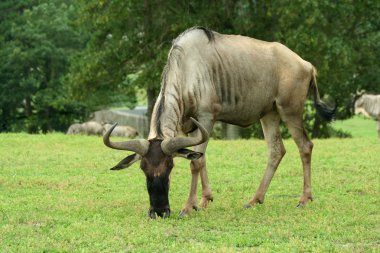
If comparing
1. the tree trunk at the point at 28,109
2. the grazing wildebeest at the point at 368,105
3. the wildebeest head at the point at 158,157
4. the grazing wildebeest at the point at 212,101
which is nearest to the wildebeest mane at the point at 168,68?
the grazing wildebeest at the point at 212,101

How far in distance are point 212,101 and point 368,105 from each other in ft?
62.3

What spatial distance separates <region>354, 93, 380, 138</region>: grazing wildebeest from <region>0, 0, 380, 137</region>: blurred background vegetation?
1.42 metres

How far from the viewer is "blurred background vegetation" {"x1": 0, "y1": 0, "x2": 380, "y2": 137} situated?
2628 centimetres

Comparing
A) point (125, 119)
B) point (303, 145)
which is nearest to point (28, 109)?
point (125, 119)

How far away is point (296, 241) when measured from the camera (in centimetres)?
774

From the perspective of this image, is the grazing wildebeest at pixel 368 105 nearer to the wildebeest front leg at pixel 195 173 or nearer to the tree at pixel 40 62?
the tree at pixel 40 62

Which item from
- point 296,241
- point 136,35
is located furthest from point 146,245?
point 136,35

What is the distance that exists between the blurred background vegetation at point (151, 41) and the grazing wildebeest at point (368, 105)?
1.42 metres

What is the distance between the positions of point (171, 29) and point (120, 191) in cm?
1572

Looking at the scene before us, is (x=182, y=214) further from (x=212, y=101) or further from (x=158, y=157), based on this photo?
(x=212, y=101)

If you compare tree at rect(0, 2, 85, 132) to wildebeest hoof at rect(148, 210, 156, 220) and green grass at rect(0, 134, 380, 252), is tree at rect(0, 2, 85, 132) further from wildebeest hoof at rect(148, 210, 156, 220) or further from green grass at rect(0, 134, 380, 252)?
wildebeest hoof at rect(148, 210, 156, 220)

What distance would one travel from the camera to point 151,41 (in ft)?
95.8

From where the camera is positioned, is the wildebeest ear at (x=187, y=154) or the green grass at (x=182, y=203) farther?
the wildebeest ear at (x=187, y=154)

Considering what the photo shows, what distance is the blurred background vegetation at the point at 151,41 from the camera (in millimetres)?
26281
